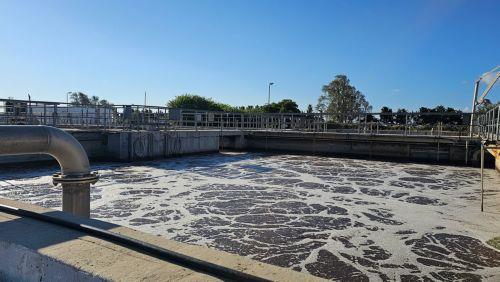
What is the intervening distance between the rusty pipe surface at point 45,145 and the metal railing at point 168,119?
11.3 metres

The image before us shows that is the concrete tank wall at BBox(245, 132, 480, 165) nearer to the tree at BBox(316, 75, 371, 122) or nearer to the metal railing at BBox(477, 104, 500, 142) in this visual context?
the metal railing at BBox(477, 104, 500, 142)

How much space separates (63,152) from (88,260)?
2.26 meters

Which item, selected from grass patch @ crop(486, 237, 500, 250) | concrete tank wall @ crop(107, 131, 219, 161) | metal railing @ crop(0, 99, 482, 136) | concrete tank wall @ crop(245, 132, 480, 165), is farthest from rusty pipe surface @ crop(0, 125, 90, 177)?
concrete tank wall @ crop(245, 132, 480, 165)

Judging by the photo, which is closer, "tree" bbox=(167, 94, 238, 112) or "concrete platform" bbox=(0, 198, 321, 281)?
"concrete platform" bbox=(0, 198, 321, 281)

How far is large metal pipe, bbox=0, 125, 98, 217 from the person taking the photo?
3822 mm

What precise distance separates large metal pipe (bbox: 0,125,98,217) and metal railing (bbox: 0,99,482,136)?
11320 mm

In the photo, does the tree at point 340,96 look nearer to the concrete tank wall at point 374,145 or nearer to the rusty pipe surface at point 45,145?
the concrete tank wall at point 374,145

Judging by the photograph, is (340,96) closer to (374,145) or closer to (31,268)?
(374,145)

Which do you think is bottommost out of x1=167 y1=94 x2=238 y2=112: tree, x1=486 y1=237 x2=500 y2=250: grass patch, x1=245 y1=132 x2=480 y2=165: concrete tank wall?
x1=486 y1=237 x2=500 y2=250: grass patch

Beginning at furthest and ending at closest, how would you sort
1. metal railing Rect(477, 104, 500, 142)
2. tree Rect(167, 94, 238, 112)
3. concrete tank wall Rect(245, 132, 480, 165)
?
tree Rect(167, 94, 238, 112)
concrete tank wall Rect(245, 132, 480, 165)
metal railing Rect(477, 104, 500, 142)

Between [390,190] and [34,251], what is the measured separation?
10.4 metres

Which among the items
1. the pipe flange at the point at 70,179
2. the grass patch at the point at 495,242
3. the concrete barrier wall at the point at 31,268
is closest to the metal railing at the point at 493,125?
the grass patch at the point at 495,242

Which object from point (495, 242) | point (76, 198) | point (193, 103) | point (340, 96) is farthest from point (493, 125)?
point (340, 96)

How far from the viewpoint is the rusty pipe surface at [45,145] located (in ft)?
12.4
